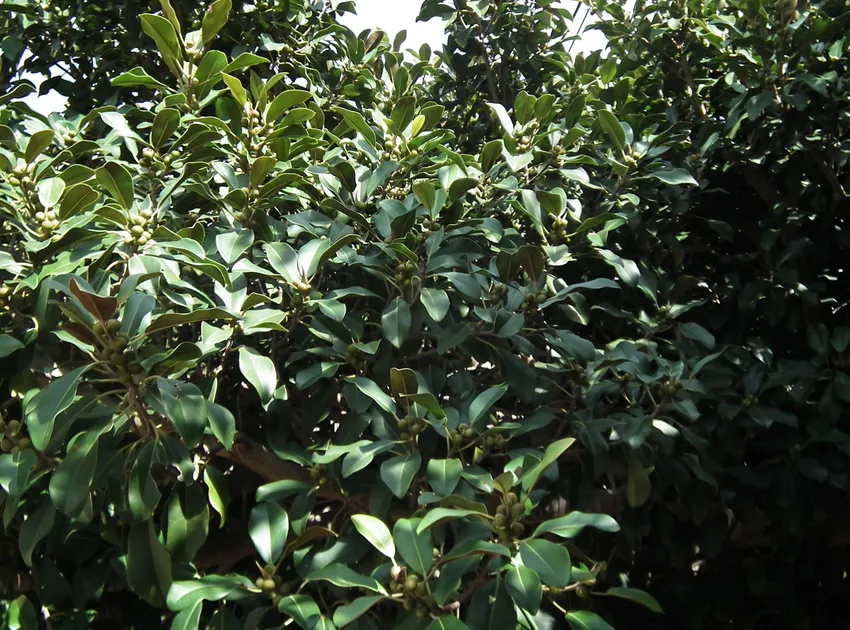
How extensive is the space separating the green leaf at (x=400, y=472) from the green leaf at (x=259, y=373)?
233mm

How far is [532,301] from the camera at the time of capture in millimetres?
1751

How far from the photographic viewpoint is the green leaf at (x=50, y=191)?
1504 mm

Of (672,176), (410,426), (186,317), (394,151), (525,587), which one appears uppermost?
(394,151)

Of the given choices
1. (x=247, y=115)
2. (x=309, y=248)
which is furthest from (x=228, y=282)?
(x=247, y=115)

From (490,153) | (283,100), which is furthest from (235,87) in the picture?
(490,153)

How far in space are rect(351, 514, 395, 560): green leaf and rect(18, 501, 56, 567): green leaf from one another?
0.55m

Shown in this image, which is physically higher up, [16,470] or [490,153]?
[490,153]

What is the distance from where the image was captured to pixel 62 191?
1.54 m

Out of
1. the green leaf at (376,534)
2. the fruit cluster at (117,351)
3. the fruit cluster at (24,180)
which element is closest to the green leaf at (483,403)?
the green leaf at (376,534)

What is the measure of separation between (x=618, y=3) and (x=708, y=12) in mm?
305

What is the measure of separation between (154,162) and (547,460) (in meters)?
1.13

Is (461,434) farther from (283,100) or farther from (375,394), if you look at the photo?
(283,100)

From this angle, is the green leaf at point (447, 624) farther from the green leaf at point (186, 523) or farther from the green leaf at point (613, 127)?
the green leaf at point (613, 127)

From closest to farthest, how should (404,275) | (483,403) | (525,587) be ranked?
1. (525,587)
2. (483,403)
3. (404,275)
